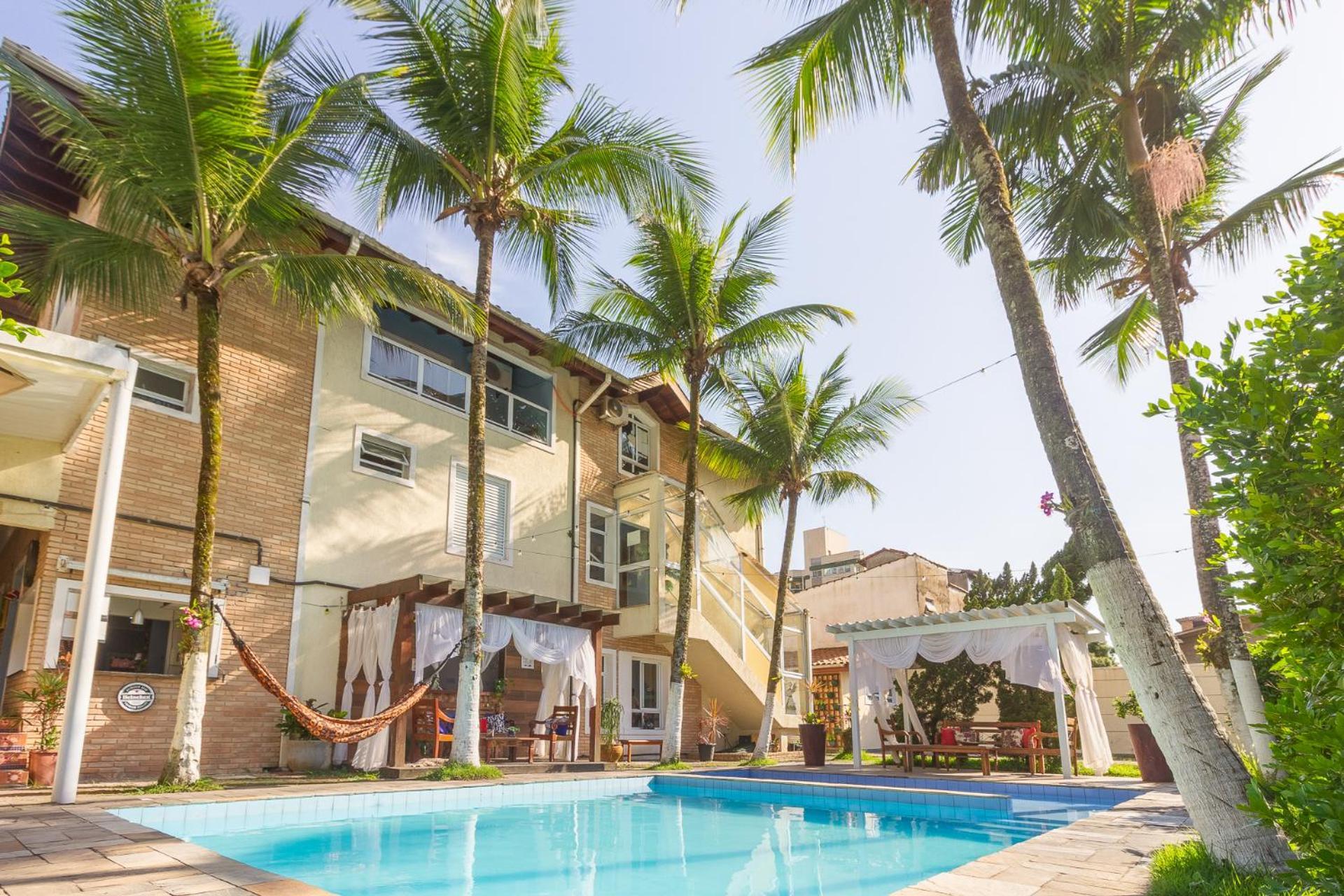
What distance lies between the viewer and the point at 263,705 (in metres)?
11.4

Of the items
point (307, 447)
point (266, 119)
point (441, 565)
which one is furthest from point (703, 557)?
point (266, 119)

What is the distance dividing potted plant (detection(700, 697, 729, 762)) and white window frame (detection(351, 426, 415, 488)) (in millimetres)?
7923

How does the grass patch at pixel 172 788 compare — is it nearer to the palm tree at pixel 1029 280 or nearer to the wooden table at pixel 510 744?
the wooden table at pixel 510 744

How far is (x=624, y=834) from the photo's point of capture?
29.2 ft

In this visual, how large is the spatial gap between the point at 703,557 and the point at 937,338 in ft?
23.7

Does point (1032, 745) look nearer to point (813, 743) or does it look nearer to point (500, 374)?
point (813, 743)

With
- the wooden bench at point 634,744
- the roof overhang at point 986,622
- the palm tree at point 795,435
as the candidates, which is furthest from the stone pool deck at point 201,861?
the palm tree at point 795,435

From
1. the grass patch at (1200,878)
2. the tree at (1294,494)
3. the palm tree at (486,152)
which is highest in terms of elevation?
the palm tree at (486,152)

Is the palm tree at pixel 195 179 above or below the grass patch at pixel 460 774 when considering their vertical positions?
above

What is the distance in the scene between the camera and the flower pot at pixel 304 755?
11328 millimetres

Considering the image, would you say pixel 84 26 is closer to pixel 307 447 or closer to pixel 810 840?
pixel 307 447

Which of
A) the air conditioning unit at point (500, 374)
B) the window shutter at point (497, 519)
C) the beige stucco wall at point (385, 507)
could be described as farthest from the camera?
the air conditioning unit at point (500, 374)

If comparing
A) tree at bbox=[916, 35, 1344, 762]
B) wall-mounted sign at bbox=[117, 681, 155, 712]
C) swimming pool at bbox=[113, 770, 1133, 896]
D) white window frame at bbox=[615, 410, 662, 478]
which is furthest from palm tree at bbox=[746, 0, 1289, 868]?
white window frame at bbox=[615, 410, 662, 478]

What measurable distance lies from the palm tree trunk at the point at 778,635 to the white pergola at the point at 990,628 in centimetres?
116
